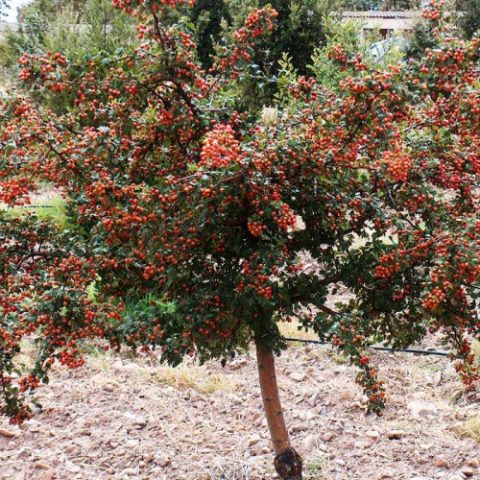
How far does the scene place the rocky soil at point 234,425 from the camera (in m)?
3.58

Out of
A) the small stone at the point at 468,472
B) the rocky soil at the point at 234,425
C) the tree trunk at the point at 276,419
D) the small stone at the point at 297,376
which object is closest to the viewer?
the tree trunk at the point at 276,419

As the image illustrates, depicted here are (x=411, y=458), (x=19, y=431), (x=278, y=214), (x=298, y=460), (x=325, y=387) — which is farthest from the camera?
(x=325, y=387)

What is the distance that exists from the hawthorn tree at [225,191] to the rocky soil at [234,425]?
53.7 inches

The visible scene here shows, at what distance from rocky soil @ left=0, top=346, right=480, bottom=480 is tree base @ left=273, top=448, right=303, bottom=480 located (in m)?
0.35

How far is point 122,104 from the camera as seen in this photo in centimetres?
231

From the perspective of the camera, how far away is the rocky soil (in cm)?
358

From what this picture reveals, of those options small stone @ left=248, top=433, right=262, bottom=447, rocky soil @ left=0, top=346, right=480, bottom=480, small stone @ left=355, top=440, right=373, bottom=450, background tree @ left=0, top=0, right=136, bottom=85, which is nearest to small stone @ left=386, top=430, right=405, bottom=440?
rocky soil @ left=0, top=346, right=480, bottom=480

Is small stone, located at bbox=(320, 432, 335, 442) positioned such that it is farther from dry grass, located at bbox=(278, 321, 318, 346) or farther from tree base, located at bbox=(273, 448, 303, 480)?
dry grass, located at bbox=(278, 321, 318, 346)

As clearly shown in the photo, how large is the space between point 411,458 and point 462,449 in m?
0.30

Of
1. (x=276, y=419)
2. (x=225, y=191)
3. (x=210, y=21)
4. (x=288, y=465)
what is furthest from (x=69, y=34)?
(x=225, y=191)

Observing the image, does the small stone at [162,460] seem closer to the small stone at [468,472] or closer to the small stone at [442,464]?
the small stone at [442,464]

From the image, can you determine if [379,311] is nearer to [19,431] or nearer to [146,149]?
[146,149]

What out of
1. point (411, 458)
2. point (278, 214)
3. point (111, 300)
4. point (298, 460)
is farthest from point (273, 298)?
point (411, 458)

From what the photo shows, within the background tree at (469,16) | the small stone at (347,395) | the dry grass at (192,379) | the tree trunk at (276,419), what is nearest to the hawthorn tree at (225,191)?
the tree trunk at (276,419)
